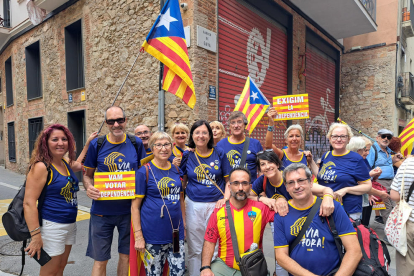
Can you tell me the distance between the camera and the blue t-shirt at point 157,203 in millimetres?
2572

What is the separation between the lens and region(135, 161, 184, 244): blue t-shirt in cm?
257

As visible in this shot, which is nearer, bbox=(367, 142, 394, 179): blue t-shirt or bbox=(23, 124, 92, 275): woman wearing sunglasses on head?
bbox=(23, 124, 92, 275): woman wearing sunglasses on head

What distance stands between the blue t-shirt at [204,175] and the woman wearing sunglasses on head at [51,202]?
119 centimetres

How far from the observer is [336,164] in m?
3.05

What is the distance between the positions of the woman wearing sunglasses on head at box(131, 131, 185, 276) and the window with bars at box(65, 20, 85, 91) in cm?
779

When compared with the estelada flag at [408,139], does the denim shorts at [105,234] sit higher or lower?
lower

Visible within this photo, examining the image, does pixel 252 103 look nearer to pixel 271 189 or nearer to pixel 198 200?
pixel 271 189

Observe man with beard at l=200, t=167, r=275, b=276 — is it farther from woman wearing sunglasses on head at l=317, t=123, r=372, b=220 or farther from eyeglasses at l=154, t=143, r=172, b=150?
woman wearing sunglasses on head at l=317, t=123, r=372, b=220

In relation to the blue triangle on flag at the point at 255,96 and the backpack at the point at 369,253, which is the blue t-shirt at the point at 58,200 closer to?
the backpack at the point at 369,253

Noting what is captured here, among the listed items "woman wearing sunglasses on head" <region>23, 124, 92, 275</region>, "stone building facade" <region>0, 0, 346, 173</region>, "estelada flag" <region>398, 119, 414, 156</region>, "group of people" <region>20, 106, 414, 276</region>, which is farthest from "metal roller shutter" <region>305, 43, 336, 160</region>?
"woman wearing sunglasses on head" <region>23, 124, 92, 275</region>

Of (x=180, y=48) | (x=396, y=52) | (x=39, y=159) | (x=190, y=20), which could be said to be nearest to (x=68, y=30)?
(x=190, y=20)

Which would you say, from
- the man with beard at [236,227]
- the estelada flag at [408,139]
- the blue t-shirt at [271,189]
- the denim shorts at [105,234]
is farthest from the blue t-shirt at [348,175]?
the estelada flag at [408,139]

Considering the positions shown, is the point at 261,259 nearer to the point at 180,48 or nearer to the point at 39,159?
the point at 39,159

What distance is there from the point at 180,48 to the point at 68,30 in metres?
7.03
